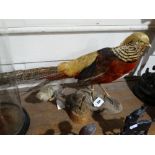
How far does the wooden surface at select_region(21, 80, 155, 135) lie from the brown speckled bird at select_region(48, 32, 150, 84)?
0.11 meters

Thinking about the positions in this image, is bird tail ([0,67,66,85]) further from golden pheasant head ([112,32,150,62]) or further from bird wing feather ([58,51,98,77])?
golden pheasant head ([112,32,150,62])

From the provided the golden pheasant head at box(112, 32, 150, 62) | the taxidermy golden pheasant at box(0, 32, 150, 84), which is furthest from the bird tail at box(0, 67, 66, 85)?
the golden pheasant head at box(112, 32, 150, 62)

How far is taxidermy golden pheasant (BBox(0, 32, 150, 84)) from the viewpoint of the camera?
2.38 ft

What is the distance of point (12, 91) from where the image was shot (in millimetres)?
822

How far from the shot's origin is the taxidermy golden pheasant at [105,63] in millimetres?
726

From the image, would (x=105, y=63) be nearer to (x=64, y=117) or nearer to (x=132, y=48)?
(x=132, y=48)

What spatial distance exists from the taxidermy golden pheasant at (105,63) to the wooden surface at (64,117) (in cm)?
10

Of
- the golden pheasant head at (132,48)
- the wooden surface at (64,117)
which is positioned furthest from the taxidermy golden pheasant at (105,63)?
the wooden surface at (64,117)

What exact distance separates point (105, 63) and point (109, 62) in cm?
1

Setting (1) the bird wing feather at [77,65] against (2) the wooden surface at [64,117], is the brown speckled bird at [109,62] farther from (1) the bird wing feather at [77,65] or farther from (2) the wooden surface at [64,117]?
(2) the wooden surface at [64,117]

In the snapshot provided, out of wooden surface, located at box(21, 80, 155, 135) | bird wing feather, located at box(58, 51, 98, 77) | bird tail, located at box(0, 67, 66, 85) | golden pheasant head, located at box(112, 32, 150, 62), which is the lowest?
wooden surface, located at box(21, 80, 155, 135)
